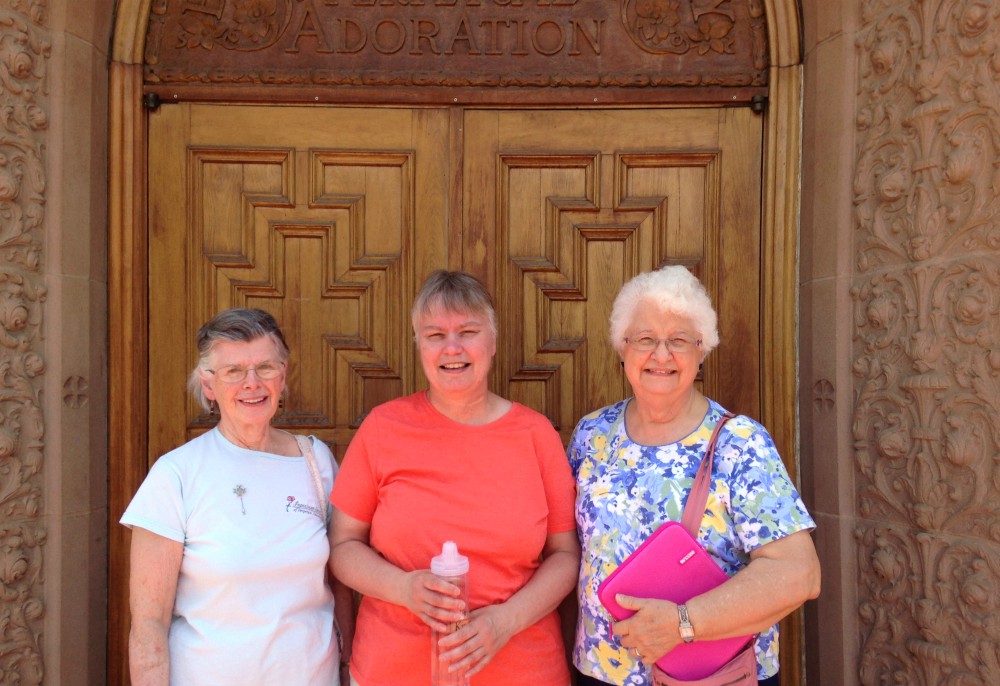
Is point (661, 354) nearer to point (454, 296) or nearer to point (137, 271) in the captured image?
point (454, 296)

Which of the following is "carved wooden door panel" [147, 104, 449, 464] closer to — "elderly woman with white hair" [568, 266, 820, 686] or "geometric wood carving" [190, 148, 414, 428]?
"geometric wood carving" [190, 148, 414, 428]

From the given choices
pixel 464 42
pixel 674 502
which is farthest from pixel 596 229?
pixel 674 502

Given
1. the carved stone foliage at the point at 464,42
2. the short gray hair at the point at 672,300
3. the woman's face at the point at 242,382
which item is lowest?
the woman's face at the point at 242,382

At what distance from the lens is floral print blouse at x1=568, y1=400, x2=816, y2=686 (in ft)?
5.84

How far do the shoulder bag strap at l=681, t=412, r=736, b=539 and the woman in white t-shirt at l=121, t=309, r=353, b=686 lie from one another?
3.11ft

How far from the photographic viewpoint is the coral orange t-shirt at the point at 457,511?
193 cm

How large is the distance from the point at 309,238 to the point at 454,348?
1.16 m

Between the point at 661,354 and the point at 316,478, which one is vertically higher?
the point at 661,354

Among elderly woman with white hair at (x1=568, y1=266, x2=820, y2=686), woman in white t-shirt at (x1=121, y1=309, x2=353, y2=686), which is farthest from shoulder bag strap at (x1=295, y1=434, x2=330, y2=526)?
elderly woman with white hair at (x1=568, y1=266, x2=820, y2=686)

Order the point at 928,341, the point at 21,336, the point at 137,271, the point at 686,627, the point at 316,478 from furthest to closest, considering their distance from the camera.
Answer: the point at 137,271 < the point at 21,336 < the point at 928,341 < the point at 316,478 < the point at 686,627

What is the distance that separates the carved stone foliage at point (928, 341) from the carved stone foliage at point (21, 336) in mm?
2784

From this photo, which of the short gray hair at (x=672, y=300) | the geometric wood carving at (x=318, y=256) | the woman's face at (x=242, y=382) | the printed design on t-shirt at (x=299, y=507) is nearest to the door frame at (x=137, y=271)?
the geometric wood carving at (x=318, y=256)

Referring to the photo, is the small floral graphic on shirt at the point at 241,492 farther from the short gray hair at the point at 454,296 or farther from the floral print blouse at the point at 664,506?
the floral print blouse at the point at 664,506

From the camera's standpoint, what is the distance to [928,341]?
227 centimetres
